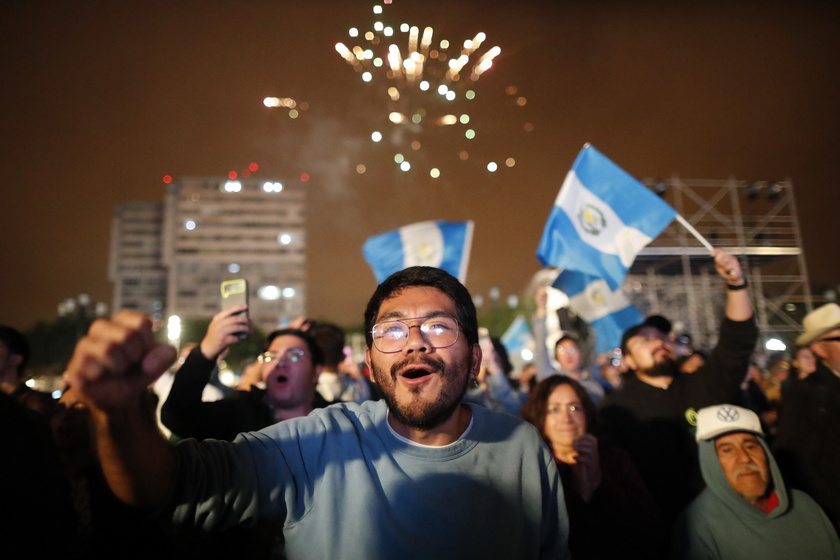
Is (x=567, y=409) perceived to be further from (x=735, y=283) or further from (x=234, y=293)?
(x=234, y=293)

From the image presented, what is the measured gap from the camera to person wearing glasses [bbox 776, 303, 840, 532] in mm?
3334

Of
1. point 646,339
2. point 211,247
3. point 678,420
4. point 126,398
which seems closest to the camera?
point 126,398

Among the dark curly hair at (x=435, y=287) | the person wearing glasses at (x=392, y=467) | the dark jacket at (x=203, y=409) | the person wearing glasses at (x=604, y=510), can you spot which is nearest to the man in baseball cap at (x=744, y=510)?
the person wearing glasses at (x=604, y=510)

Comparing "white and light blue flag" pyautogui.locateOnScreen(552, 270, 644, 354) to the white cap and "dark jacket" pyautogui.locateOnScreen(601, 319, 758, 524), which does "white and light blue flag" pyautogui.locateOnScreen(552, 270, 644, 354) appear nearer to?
"dark jacket" pyautogui.locateOnScreen(601, 319, 758, 524)

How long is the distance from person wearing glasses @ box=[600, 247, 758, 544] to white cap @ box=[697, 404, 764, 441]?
2.04ft

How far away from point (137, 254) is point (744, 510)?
143771 millimetres

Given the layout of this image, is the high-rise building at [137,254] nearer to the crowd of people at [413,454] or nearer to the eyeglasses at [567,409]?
the crowd of people at [413,454]

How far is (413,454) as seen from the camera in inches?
72.5

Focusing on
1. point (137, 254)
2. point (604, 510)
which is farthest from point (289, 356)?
point (137, 254)

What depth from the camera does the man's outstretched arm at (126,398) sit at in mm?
1099

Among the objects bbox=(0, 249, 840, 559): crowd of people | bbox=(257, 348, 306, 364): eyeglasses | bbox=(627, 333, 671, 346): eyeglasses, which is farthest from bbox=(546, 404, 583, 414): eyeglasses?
bbox=(257, 348, 306, 364): eyeglasses

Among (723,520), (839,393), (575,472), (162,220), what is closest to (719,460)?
(723,520)

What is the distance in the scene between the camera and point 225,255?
12156cm

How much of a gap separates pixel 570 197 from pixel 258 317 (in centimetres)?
11602
